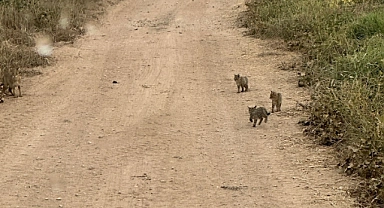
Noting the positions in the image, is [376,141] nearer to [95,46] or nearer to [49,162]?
[49,162]

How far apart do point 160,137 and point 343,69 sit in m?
3.06

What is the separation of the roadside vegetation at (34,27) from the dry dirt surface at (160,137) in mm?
480

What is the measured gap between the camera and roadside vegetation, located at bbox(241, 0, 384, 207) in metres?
6.61

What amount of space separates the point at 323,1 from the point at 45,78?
6.12 metres

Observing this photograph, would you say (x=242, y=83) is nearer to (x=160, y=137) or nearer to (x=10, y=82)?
(x=160, y=137)

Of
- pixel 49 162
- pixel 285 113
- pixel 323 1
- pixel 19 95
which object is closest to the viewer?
pixel 49 162

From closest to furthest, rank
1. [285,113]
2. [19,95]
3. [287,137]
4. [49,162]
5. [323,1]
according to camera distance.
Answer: [49,162] → [287,137] → [285,113] → [19,95] → [323,1]

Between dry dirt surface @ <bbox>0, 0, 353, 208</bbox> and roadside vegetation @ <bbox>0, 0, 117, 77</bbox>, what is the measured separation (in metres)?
0.48

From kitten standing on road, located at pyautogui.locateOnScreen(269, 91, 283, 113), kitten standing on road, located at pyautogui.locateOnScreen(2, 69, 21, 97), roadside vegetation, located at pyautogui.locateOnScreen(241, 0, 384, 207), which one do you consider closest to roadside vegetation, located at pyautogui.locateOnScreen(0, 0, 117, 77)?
kitten standing on road, located at pyautogui.locateOnScreen(2, 69, 21, 97)

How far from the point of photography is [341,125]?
25.0 feet

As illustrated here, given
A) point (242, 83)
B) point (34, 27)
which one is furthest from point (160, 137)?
point (34, 27)

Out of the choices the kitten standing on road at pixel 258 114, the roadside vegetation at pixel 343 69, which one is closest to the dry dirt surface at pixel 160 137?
the kitten standing on road at pixel 258 114

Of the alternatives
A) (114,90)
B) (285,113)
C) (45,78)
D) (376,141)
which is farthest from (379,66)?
(45,78)

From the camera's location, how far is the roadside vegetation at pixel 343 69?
661cm
